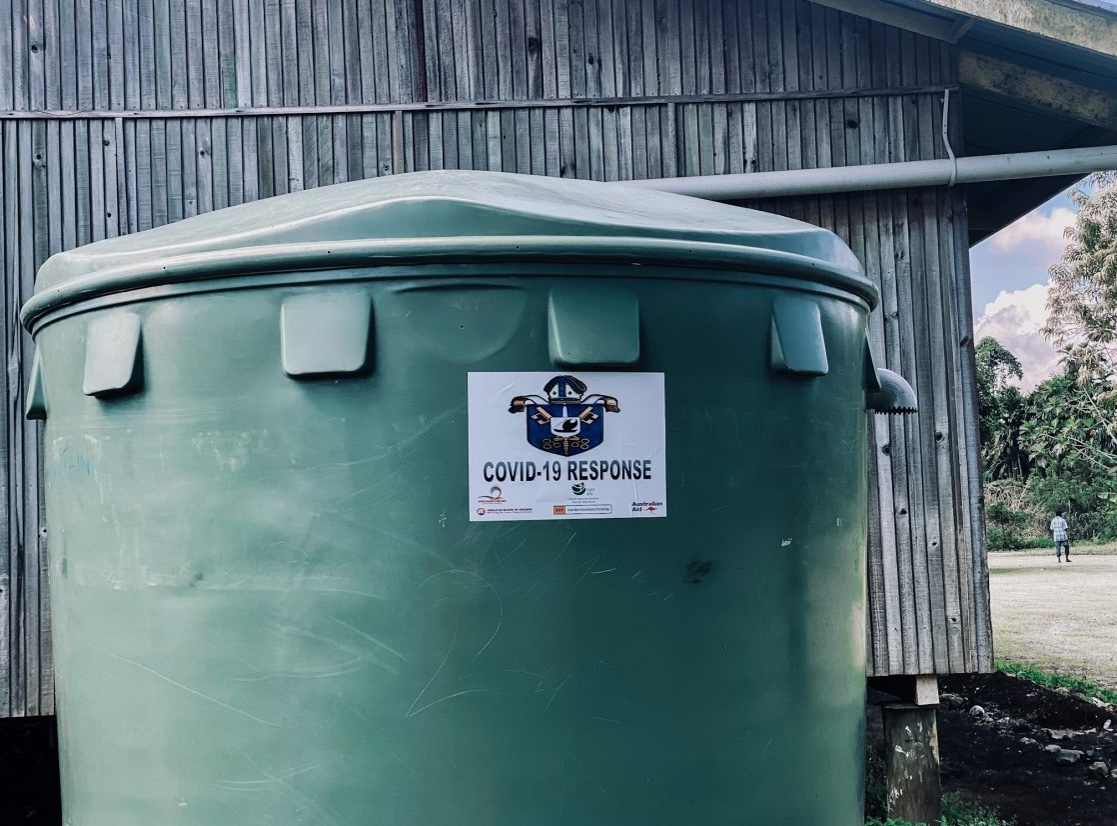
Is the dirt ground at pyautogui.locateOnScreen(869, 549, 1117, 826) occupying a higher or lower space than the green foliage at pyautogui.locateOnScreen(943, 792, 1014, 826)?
lower

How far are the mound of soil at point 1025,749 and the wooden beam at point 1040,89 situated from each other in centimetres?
393

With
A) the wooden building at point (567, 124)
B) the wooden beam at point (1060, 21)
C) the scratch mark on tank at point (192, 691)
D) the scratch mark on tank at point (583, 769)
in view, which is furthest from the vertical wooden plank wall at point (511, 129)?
the scratch mark on tank at point (583, 769)

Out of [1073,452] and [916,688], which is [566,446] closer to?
[916,688]

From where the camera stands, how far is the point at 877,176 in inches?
196

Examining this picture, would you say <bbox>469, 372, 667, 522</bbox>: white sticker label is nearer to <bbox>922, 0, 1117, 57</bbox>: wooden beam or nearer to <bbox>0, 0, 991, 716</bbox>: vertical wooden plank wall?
<bbox>0, 0, 991, 716</bbox>: vertical wooden plank wall

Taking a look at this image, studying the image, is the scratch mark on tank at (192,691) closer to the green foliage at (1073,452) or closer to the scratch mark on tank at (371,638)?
the scratch mark on tank at (371,638)

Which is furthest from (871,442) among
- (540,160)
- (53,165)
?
(53,165)

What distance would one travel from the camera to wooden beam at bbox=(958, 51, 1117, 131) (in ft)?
17.0

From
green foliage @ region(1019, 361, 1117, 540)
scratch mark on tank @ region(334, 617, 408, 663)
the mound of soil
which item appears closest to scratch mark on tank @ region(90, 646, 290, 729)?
scratch mark on tank @ region(334, 617, 408, 663)

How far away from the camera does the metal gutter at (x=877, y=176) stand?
4910 mm

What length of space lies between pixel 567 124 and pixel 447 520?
3547mm

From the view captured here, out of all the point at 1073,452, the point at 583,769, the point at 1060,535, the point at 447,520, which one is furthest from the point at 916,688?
the point at 1073,452

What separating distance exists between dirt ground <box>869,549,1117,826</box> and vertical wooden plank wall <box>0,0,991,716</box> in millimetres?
1600

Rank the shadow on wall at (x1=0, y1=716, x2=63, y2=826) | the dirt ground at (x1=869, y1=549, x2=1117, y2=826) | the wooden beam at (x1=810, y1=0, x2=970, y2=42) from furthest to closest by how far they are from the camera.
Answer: the dirt ground at (x1=869, y1=549, x2=1117, y2=826), the shadow on wall at (x1=0, y1=716, x2=63, y2=826), the wooden beam at (x1=810, y1=0, x2=970, y2=42)
